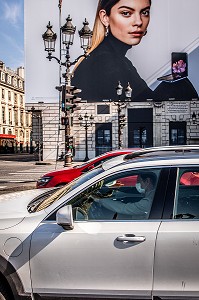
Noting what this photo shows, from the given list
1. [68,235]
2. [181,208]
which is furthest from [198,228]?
[68,235]

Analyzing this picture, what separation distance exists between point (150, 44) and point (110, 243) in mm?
40919

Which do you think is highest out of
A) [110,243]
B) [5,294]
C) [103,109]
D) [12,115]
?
[12,115]

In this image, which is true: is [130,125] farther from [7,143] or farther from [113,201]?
[113,201]

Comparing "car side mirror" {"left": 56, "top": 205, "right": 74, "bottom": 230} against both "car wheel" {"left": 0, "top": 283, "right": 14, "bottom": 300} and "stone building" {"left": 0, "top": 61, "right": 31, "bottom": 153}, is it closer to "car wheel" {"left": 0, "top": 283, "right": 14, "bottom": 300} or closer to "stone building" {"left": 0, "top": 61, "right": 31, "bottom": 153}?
"car wheel" {"left": 0, "top": 283, "right": 14, "bottom": 300}

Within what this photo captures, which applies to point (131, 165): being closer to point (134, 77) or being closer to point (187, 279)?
point (187, 279)

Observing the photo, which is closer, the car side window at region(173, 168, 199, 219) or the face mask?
the car side window at region(173, 168, 199, 219)

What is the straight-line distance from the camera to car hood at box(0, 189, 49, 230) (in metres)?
3.19

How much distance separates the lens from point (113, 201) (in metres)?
3.49

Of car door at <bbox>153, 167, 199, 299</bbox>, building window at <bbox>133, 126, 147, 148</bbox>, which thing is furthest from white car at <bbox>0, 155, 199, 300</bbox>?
building window at <bbox>133, 126, 147, 148</bbox>

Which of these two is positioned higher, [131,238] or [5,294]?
[131,238]

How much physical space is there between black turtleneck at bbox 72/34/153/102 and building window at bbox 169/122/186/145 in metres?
4.23

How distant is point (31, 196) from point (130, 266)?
162cm

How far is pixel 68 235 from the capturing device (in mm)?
3027

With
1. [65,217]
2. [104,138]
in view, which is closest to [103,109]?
[104,138]
